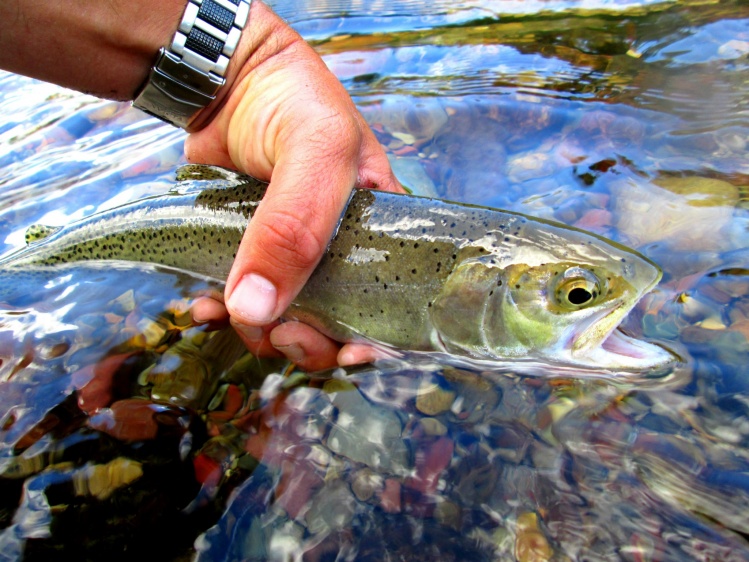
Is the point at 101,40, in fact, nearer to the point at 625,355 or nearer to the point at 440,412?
Result: the point at 440,412

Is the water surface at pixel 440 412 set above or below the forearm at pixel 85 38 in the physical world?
below

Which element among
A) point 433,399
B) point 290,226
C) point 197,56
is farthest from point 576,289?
point 197,56

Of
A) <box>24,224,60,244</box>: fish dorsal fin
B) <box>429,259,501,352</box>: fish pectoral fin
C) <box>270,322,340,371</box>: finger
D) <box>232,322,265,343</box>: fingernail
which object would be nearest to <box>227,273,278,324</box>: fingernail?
<box>270,322,340,371</box>: finger

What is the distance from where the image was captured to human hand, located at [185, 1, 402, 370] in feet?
7.72

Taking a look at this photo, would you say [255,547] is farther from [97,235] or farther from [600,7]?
[600,7]

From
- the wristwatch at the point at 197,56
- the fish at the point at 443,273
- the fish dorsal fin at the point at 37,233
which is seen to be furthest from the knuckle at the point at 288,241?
the fish dorsal fin at the point at 37,233

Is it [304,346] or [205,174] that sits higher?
[205,174]

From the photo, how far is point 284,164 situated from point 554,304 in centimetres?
141

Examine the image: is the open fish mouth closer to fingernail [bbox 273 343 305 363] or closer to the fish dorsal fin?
fingernail [bbox 273 343 305 363]

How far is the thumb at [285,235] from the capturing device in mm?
2303

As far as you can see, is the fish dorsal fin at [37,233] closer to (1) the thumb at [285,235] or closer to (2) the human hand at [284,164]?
(2) the human hand at [284,164]

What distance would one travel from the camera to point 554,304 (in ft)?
7.68

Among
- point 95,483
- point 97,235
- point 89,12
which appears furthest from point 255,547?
point 89,12

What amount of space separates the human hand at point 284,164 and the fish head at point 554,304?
647 mm
